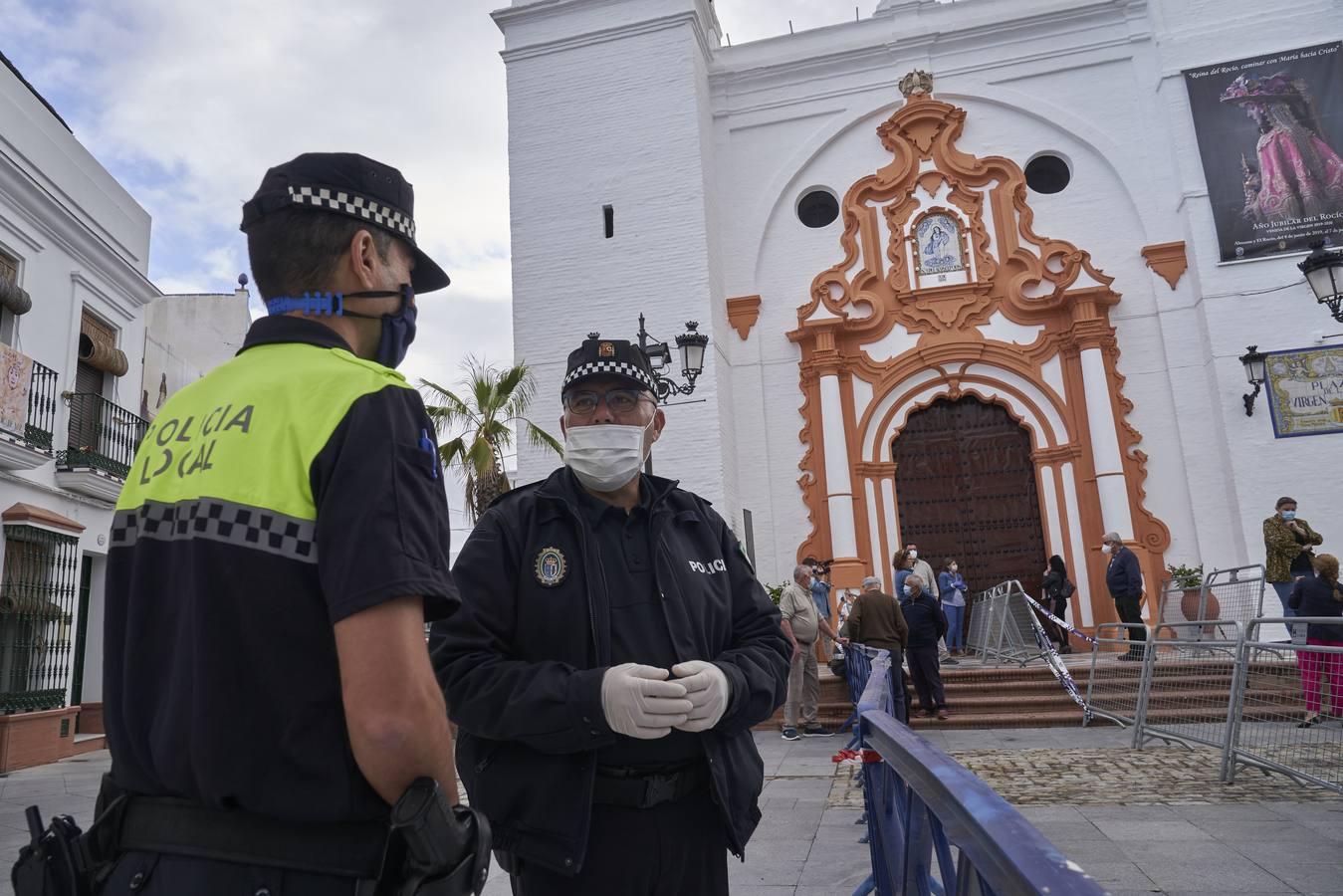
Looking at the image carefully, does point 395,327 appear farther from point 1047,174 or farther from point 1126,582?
point 1047,174

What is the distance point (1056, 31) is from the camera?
587 inches

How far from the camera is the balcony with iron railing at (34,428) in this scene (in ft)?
32.1

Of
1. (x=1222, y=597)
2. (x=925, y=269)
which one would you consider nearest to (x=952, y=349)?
(x=925, y=269)

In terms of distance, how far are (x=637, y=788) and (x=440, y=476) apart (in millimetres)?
996

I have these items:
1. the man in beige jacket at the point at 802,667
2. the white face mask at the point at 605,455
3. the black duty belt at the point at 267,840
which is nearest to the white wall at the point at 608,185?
the man in beige jacket at the point at 802,667

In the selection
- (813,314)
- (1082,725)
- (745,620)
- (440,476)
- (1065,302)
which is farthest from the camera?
(813,314)

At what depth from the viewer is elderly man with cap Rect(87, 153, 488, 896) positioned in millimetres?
1246

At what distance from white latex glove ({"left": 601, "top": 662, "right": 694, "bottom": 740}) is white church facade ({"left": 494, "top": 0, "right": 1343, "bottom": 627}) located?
37.4 ft

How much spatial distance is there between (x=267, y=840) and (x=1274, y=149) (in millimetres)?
15992

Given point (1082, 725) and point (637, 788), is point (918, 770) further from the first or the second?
point (1082, 725)

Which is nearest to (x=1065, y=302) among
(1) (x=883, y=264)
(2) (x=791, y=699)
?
(1) (x=883, y=264)

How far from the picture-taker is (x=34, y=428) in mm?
10602

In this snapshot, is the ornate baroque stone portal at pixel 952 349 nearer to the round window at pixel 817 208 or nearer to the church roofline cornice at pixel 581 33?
the round window at pixel 817 208

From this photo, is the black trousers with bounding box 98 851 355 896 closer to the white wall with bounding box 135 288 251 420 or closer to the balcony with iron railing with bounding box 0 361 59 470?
the balcony with iron railing with bounding box 0 361 59 470
